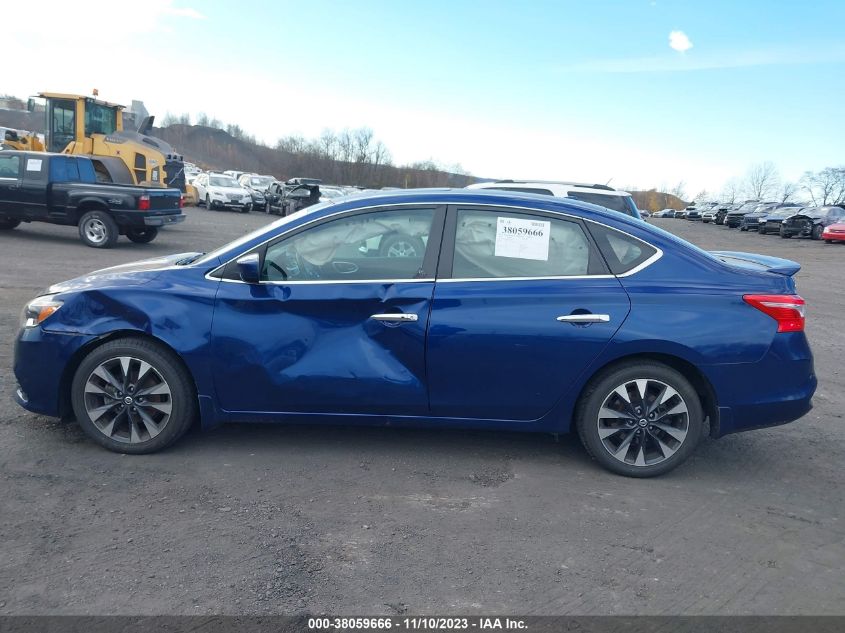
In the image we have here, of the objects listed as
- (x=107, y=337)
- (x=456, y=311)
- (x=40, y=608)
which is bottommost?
(x=40, y=608)

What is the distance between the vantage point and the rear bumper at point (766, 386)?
428 cm

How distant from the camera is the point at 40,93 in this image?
66.1 ft

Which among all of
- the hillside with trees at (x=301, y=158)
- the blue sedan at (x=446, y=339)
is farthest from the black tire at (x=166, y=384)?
the hillside with trees at (x=301, y=158)

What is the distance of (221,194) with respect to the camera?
31781 millimetres

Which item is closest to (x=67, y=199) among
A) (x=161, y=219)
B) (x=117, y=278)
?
(x=161, y=219)

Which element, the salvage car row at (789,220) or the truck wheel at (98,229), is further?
the salvage car row at (789,220)

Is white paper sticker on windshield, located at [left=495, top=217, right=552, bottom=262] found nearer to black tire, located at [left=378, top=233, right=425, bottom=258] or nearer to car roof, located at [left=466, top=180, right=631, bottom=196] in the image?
black tire, located at [left=378, top=233, right=425, bottom=258]

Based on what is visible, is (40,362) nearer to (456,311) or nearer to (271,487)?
(271,487)

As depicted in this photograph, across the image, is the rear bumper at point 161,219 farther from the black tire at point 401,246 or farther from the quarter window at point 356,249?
the black tire at point 401,246

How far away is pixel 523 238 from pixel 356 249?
1.04 m

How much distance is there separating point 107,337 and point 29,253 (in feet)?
34.6

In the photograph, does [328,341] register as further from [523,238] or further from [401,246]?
[523,238]

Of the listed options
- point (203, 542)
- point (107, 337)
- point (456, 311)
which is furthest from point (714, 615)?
point (107, 337)

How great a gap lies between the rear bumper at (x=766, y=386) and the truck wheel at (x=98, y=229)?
1346cm
